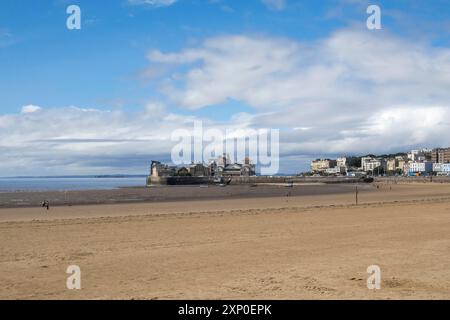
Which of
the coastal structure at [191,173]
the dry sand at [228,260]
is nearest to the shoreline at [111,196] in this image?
the dry sand at [228,260]

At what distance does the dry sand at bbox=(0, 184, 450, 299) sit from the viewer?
8656mm

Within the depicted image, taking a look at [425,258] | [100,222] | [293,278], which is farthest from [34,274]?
[100,222]

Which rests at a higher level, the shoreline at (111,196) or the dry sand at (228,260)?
the dry sand at (228,260)

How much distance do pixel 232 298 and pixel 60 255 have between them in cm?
672

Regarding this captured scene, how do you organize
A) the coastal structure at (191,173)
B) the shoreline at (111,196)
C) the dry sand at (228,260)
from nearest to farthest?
the dry sand at (228,260)
the shoreline at (111,196)
the coastal structure at (191,173)

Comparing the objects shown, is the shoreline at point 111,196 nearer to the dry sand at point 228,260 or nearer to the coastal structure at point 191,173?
the dry sand at point 228,260

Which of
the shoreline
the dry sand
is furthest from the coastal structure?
the dry sand

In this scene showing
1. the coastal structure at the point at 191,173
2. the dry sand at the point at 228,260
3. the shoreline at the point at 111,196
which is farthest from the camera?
the coastal structure at the point at 191,173

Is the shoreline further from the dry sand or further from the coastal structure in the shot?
the coastal structure

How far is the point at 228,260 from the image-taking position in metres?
12.0

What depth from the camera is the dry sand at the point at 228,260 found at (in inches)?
341
